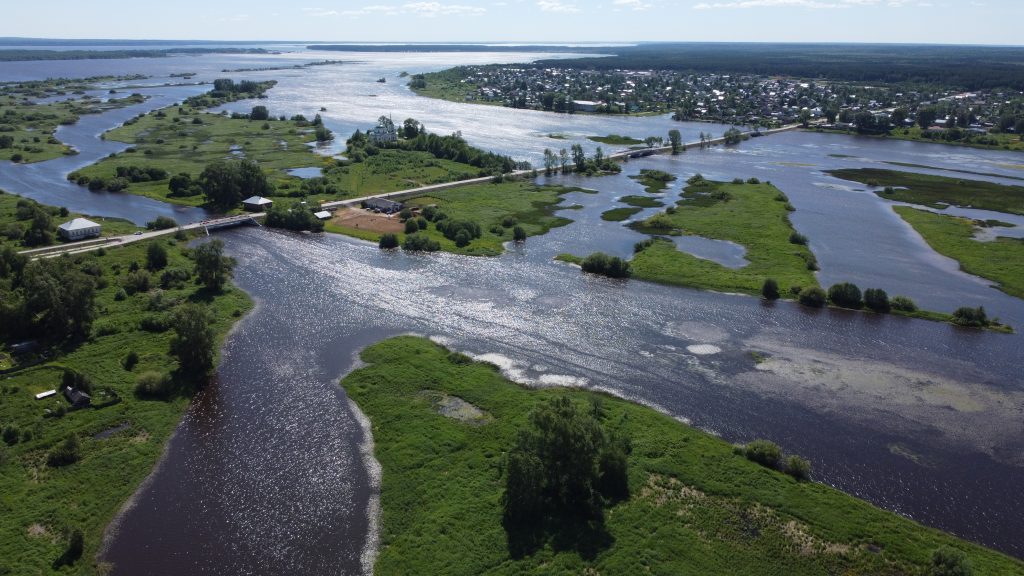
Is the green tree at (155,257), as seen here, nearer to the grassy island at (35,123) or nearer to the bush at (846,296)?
the bush at (846,296)

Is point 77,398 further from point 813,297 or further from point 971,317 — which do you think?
point 971,317

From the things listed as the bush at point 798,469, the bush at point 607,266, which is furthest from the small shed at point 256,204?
the bush at point 798,469

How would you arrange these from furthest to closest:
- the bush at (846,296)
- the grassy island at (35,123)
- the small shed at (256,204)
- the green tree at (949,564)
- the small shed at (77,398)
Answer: the grassy island at (35,123)
the small shed at (256,204)
the bush at (846,296)
the small shed at (77,398)
the green tree at (949,564)

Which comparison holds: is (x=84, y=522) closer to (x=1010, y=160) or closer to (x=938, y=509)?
(x=938, y=509)

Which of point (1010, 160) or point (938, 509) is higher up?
point (1010, 160)

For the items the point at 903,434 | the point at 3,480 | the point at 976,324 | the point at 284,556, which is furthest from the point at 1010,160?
the point at 3,480

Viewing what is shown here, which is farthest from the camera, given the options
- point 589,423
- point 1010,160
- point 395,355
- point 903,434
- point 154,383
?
point 1010,160

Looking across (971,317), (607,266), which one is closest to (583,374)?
(607,266)
